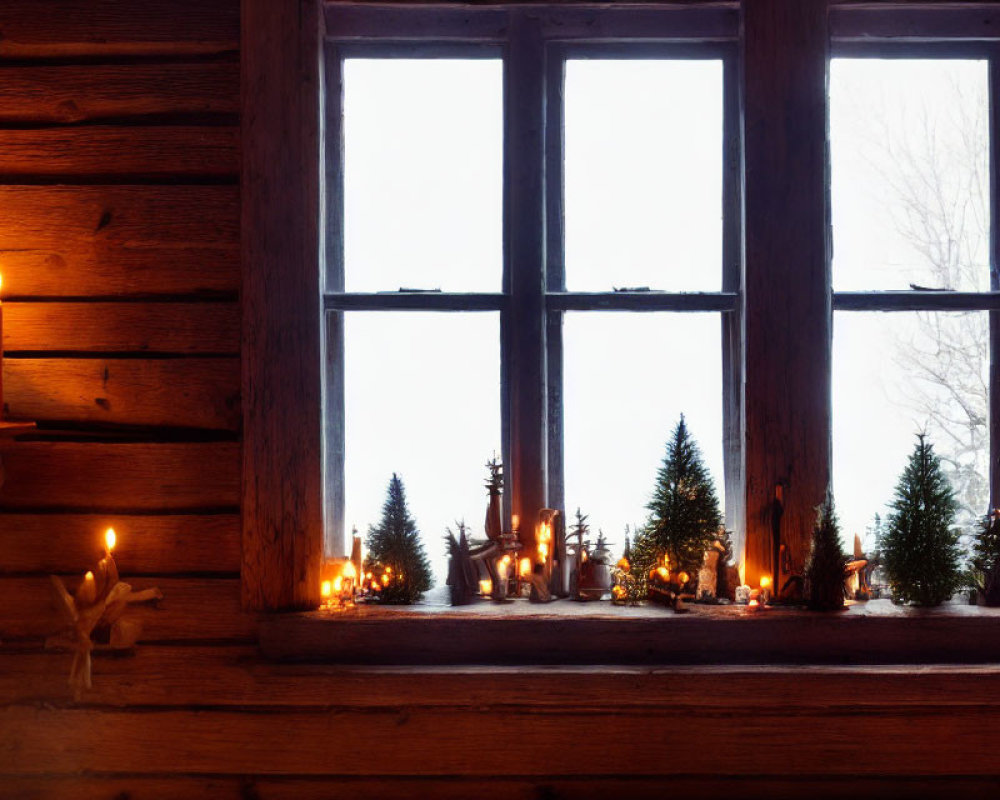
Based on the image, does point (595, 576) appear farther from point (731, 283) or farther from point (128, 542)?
point (128, 542)

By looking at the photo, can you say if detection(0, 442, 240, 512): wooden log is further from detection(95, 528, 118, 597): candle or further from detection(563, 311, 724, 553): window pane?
detection(563, 311, 724, 553): window pane

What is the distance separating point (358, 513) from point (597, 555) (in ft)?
2.81

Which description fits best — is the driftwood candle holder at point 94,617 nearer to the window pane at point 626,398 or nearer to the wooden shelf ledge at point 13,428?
the wooden shelf ledge at point 13,428

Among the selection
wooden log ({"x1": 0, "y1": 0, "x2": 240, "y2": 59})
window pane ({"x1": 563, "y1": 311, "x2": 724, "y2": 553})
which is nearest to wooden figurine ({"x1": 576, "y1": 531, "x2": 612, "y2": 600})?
window pane ({"x1": 563, "y1": 311, "x2": 724, "y2": 553})

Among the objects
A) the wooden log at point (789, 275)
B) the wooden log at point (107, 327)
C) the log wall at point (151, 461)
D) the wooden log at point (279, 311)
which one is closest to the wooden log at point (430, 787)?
the log wall at point (151, 461)

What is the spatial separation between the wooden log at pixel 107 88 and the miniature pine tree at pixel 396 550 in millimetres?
1411

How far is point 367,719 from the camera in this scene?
9.20 feet

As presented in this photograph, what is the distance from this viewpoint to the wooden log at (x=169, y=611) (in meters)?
2.90

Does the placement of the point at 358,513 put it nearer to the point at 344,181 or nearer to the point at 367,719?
the point at 367,719

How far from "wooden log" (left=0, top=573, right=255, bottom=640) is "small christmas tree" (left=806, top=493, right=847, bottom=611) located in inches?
72.1

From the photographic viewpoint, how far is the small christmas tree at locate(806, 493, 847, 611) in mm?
2793

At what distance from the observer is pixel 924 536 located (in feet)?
9.27

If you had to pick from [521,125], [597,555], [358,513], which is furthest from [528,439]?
[521,125]

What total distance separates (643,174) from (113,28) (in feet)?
6.09
